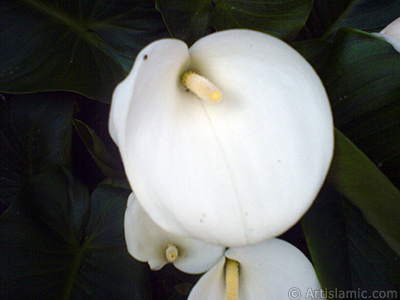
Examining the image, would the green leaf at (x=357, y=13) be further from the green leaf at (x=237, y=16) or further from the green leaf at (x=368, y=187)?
the green leaf at (x=368, y=187)

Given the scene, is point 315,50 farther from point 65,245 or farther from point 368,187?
point 65,245

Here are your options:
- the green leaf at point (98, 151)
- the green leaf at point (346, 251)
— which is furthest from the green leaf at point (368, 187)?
the green leaf at point (98, 151)

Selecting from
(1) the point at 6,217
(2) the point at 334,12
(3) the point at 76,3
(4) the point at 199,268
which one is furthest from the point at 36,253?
(2) the point at 334,12

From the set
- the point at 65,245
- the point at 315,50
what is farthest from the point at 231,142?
the point at 65,245

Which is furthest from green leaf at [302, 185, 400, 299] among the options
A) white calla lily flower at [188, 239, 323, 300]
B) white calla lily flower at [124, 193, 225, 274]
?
white calla lily flower at [124, 193, 225, 274]

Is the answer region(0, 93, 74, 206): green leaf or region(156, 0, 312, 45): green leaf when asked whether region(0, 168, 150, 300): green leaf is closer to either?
region(0, 93, 74, 206): green leaf

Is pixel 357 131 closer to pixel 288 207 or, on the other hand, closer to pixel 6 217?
pixel 288 207
